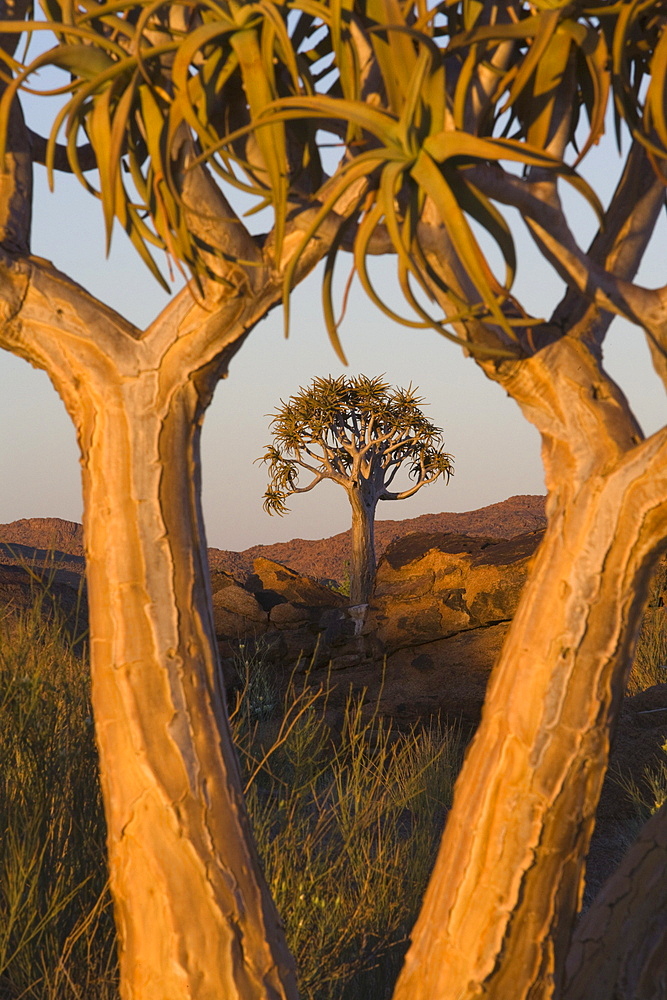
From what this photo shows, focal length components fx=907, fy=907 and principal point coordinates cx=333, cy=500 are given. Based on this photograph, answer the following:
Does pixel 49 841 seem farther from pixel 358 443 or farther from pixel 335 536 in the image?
pixel 335 536

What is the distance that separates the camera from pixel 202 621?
298 centimetres

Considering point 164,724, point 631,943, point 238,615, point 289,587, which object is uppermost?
point 289,587

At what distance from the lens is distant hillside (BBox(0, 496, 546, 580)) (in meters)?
40.3

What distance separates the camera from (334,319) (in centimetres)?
253

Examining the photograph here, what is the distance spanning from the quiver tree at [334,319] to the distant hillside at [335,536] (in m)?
35.2

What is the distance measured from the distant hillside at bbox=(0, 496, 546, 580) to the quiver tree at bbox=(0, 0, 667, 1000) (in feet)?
115

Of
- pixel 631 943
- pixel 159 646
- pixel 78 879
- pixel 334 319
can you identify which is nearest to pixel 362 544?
pixel 78 879

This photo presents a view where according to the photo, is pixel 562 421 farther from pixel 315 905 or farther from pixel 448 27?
pixel 315 905

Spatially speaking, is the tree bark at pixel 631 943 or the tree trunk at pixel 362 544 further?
the tree trunk at pixel 362 544

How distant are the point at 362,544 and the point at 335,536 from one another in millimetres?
25801

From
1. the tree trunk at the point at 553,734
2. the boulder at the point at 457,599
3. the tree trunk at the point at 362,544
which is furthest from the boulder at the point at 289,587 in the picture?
the tree trunk at the point at 553,734

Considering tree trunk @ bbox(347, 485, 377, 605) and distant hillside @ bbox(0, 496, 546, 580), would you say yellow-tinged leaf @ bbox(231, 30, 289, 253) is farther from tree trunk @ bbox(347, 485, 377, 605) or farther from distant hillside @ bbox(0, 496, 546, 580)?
distant hillside @ bbox(0, 496, 546, 580)

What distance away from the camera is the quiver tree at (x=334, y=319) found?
269 centimetres

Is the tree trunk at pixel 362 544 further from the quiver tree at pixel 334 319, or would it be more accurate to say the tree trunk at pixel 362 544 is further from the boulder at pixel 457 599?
the quiver tree at pixel 334 319
